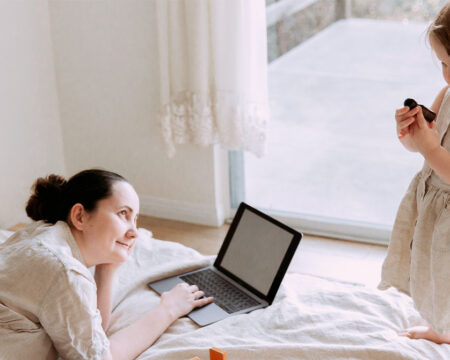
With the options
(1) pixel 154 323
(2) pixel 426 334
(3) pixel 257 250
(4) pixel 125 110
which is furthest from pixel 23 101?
(2) pixel 426 334

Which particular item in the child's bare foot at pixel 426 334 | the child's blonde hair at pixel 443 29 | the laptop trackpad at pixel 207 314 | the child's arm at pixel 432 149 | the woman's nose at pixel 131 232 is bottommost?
the child's bare foot at pixel 426 334

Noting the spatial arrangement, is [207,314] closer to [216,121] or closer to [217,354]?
[217,354]

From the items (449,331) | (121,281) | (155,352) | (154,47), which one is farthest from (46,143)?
(449,331)

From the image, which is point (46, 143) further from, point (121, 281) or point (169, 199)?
point (121, 281)

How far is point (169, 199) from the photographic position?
322cm

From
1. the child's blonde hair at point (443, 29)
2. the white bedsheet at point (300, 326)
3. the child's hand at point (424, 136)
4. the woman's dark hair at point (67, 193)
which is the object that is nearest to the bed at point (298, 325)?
the white bedsheet at point (300, 326)

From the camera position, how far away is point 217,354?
147cm

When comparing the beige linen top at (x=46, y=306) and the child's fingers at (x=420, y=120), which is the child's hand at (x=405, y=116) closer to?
the child's fingers at (x=420, y=120)

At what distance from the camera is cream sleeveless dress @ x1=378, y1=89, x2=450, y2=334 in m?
1.75

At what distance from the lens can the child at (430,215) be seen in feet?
5.46

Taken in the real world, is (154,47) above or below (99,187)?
above

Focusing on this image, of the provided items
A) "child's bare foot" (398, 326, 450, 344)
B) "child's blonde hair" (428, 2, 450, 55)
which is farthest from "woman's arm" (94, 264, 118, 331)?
"child's blonde hair" (428, 2, 450, 55)

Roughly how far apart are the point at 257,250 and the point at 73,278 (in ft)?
2.23

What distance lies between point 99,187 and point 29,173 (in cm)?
159
